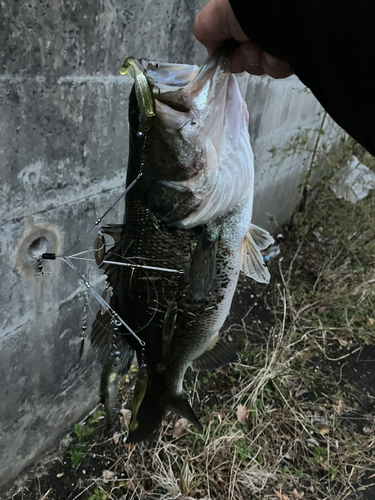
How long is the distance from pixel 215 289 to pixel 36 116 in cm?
94

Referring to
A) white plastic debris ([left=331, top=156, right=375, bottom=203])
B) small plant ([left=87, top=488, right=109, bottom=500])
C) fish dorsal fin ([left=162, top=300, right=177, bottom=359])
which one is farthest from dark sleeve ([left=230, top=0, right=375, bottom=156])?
white plastic debris ([left=331, top=156, right=375, bottom=203])

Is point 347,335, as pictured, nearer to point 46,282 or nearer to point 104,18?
point 46,282

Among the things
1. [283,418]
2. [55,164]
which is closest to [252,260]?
[55,164]

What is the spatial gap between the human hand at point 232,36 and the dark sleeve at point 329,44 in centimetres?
8

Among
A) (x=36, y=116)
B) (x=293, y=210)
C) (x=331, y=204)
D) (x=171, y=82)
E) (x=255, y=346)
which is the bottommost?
(x=255, y=346)

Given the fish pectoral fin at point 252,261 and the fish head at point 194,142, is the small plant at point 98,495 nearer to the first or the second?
the fish pectoral fin at point 252,261

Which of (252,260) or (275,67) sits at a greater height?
(275,67)

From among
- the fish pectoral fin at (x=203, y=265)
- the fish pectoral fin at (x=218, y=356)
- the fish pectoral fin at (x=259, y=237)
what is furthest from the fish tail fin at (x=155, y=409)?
the fish pectoral fin at (x=259, y=237)

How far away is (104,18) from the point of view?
60.9 inches

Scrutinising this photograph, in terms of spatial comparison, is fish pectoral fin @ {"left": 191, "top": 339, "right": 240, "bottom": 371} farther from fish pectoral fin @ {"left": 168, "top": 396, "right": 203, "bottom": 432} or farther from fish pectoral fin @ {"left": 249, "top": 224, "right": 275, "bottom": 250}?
fish pectoral fin @ {"left": 249, "top": 224, "right": 275, "bottom": 250}

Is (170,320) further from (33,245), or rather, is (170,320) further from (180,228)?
(33,245)

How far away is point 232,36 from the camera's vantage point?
0.98 metres

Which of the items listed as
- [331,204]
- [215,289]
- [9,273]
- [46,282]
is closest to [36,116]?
[9,273]

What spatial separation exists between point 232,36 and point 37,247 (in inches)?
46.7
